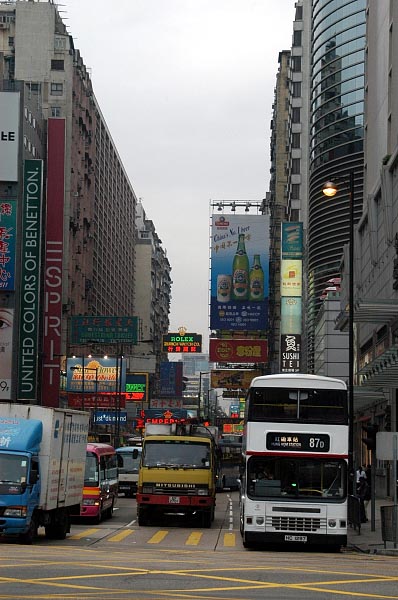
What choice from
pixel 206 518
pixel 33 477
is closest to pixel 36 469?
pixel 33 477

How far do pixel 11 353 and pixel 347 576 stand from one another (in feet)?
230

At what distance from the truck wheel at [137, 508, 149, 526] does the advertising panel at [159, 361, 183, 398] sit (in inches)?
4642

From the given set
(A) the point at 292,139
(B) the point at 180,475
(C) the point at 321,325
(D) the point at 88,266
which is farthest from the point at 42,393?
(A) the point at 292,139

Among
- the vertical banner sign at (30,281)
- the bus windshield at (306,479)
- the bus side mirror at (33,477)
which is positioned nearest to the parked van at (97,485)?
the bus windshield at (306,479)

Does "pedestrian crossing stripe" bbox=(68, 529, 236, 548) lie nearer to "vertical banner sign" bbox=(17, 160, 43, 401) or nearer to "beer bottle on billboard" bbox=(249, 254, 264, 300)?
"vertical banner sign" bbox=(17, 160, 43, 401)

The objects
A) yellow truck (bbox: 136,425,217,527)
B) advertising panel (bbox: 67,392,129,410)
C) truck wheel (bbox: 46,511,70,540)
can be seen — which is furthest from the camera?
advertising panel (bbox: 67,392,129,410)

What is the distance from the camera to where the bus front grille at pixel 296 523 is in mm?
25328

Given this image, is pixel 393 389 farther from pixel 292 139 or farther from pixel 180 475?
pixel 292 139

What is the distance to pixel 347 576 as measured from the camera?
1778cm

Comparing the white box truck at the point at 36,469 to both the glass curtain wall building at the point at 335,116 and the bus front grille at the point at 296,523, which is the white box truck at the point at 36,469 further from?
the glass curtain wall building at the point at 335,116

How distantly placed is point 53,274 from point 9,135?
11.2m

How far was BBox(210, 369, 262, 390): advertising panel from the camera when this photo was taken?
360 feet

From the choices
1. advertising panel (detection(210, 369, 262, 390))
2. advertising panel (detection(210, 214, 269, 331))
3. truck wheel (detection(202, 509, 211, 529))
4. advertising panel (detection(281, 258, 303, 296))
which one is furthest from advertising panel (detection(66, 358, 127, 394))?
truck wheel (detection(202, 509, 211, 529))

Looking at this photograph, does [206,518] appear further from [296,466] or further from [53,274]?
[53,274]
